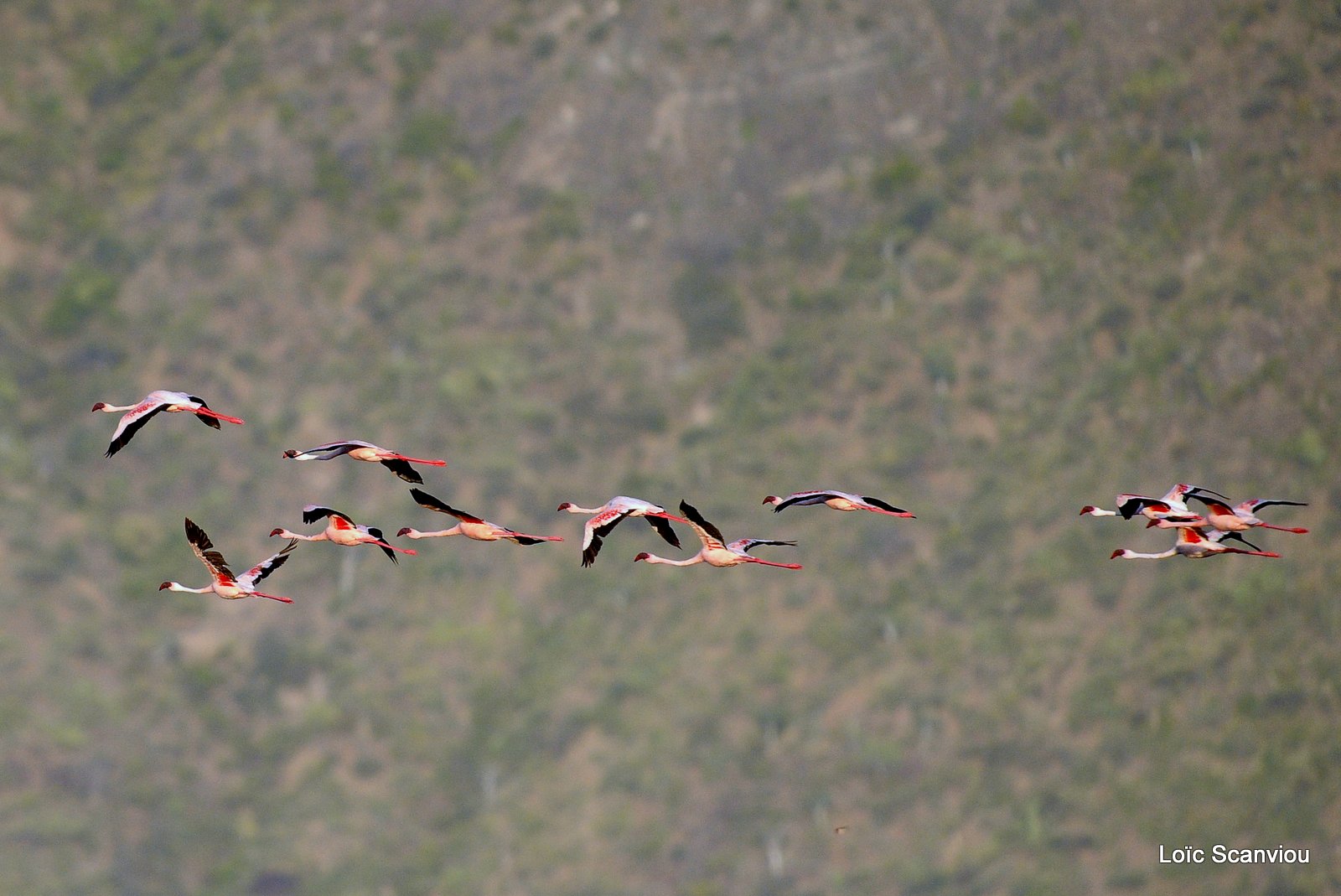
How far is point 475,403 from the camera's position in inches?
4028


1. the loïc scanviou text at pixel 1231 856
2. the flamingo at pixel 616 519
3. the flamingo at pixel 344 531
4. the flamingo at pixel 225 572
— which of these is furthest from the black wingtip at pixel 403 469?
the loïc scanviou text at pixel 1231 856

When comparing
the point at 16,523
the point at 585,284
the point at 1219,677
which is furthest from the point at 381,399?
the point at 1219,677

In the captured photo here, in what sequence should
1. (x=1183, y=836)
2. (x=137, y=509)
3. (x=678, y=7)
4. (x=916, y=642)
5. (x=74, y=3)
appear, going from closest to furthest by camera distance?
(x=1183, y=836), (x=916, y=642), (x=137, y=509), (x=678, y=7), (x=74, y=3)

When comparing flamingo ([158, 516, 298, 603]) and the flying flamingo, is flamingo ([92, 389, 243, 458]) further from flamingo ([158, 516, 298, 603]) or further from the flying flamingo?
the flying flamingo

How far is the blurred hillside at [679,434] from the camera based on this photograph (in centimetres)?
9150

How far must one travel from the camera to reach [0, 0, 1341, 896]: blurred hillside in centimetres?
9150

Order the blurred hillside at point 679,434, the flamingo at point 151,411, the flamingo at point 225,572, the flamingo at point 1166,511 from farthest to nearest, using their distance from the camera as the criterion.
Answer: the blurred hillside at point 679,434, the flamingo at point 225,572, the flamingo at point 1166,511, the flamingo at point 151,411

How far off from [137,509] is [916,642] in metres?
43.5

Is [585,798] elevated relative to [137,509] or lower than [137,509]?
lower

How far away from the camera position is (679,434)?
100875mm

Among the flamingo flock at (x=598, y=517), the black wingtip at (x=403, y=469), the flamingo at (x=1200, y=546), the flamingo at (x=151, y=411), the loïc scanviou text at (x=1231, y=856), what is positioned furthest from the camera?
the loïc scanviou text at (x=1231, y=856)

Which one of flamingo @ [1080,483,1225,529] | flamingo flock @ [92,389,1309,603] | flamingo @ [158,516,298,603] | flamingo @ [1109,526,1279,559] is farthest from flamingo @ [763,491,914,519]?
flamingo @ [158,516,298,603]

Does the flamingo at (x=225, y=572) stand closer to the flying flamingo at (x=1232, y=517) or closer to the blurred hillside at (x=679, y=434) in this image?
the flying flamingo at (x=1232, y=517)

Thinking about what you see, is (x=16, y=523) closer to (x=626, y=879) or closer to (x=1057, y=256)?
(x=626, y=879)
